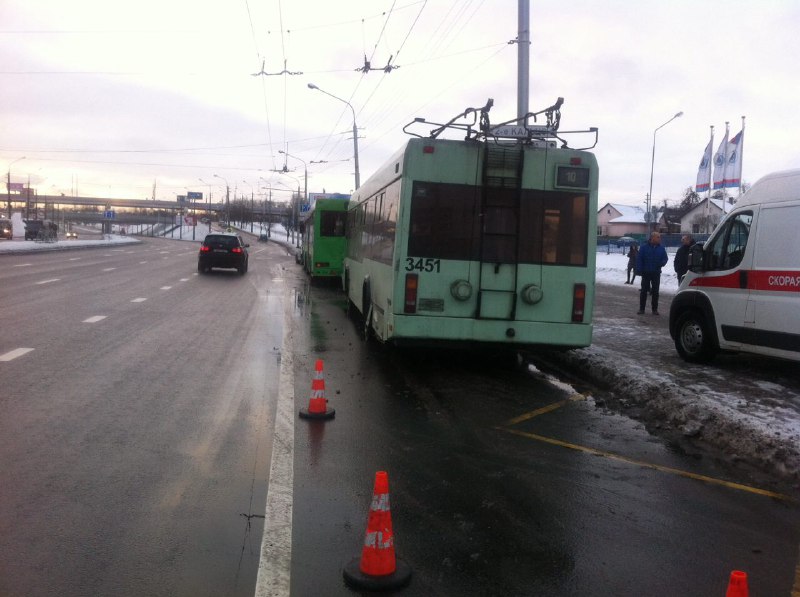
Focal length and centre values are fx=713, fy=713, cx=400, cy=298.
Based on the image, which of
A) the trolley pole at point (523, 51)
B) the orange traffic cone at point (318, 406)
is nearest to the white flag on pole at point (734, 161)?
the trolley pole at point (523, 51)

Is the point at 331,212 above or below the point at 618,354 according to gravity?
above

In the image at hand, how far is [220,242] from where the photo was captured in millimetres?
29312

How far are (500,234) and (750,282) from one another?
3242mm

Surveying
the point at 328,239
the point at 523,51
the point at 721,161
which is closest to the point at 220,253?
the point at 328,239

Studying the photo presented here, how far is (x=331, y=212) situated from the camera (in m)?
26.1

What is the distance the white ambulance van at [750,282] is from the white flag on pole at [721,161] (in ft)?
100

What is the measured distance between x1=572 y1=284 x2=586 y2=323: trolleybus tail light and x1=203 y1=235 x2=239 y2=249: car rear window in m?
22.4

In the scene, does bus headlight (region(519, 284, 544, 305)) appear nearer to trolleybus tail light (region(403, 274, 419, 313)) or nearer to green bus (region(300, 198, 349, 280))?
trolleybus tail light (region(403, 274, 419, 313))

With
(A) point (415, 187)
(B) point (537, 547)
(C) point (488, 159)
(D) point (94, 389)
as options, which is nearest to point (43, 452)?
(D) point (94, 389)

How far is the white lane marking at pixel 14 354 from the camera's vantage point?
9312 mm

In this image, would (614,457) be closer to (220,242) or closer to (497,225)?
(497,225)

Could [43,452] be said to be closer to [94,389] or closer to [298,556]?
[94,389]

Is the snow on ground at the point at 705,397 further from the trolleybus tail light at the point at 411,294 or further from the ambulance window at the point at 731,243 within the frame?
the trolleybus tail light at the point at 411,294

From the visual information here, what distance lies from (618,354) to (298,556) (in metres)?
7.69
